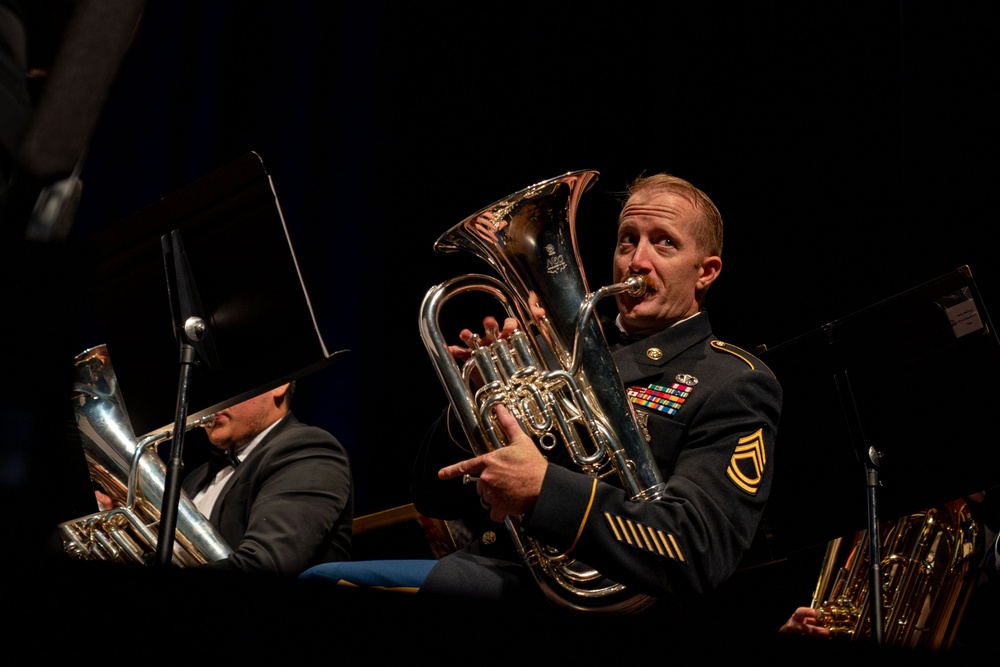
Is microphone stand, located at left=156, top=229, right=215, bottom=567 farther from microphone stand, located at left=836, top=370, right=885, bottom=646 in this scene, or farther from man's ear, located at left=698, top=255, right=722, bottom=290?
microphone stand, located at left=836, top=370, right=885, bottom=646

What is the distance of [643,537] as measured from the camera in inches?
75.7

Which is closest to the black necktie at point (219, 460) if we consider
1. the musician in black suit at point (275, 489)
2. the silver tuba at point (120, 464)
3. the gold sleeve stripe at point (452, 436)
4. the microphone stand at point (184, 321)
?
the musician in black suit at point (275, 489)

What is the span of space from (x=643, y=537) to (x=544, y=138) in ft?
7.91

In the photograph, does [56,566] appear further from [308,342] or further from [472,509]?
[472,509]

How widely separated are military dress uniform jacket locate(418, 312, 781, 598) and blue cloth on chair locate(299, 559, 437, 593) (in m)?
0.16

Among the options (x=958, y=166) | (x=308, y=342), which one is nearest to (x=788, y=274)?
(x=958, y=166)

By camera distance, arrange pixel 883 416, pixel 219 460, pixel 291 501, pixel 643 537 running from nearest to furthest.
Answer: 1. pixel 643 537
2. pixel 883 416
3. pixel 291 501
4. pixel 219 460

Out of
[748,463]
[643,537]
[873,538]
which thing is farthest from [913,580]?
[643,537]

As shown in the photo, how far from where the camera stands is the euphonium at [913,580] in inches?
107

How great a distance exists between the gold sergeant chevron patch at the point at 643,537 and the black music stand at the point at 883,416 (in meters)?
0.53

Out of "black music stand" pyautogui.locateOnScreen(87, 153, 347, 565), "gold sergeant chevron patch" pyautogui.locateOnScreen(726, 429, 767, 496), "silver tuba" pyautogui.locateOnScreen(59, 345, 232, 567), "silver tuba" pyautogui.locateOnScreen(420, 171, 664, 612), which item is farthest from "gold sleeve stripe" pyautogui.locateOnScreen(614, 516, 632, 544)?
"silver tuba" pyautogui.locateOnScreen(59, 345, 232, 567)

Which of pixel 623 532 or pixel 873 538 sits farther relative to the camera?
pixel 873 538

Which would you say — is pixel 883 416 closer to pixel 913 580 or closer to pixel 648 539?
pixel 648 539

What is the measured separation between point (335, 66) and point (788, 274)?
2.48 meters
